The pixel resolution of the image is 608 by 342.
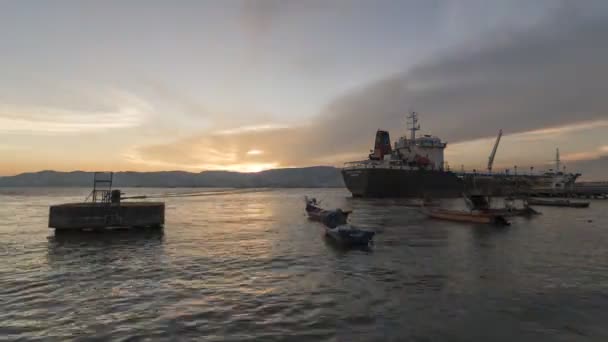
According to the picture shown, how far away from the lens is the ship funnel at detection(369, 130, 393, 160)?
10325cm

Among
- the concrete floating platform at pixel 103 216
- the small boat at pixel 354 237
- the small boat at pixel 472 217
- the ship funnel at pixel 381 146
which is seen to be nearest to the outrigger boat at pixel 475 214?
the small boat at pixel 472 217

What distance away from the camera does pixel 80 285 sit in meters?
16.4

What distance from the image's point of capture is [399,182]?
87812 mm

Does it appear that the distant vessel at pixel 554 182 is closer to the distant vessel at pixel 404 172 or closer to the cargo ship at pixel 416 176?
the cargo ship at pixel 416 176

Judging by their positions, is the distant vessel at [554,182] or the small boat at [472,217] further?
the distant vessel at [554,182]

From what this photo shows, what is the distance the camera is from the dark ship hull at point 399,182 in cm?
8581

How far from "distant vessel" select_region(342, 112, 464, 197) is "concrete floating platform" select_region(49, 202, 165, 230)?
60.2 meters

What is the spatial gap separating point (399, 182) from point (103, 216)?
71666 millimetres

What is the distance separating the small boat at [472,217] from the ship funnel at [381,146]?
5711 cm

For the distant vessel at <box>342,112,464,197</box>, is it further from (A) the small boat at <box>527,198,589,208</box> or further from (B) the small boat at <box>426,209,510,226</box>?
(B) the small boat at <box>426,209,510,226</box>

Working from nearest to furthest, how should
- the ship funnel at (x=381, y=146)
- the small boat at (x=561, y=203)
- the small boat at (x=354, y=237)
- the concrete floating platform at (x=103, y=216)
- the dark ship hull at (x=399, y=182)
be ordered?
the small boat at (x=354, y=237), the concrete floating platform at (x=103, y=216), the small boat at (x=561, y=203), the dark ship hull at (x=399, y=182), the ship funnel at (x=381, y=146)

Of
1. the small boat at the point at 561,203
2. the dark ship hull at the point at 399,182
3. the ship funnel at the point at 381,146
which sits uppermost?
the ship funnel at the point at 381,146

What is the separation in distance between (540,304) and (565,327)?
2.33 m

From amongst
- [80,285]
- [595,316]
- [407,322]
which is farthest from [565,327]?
[80,285]
